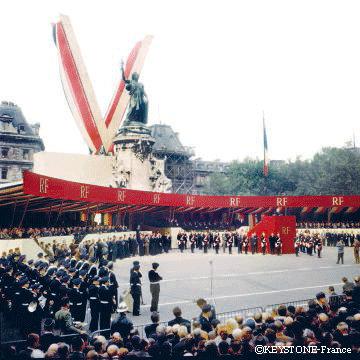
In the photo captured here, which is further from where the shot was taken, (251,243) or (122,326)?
(251,243)

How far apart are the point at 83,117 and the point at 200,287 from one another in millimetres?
36603

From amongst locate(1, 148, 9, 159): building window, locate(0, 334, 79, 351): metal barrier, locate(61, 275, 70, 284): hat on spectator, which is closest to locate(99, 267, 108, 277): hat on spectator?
locate(61, 275, 70, 284): hat on spectator

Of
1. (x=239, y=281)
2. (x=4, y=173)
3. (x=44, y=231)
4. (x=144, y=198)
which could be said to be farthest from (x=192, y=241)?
(x=4, y=173)

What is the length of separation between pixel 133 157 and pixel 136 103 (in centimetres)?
565

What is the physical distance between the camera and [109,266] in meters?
11.7

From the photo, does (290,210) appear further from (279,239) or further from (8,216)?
(8,216)

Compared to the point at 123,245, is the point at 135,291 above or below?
below

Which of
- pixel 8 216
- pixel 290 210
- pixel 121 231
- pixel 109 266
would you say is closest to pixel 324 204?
pixel 290 210

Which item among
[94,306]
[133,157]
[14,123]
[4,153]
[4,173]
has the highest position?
[14,123]

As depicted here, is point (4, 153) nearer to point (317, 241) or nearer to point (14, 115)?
point (14, 115)

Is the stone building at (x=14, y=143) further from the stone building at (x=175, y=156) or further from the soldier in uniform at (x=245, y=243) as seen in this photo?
the soldier in uniform at (x=245, y=243)

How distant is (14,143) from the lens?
6862 centimetres

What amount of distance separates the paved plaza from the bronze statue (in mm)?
19397

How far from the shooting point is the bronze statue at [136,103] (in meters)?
42.1
